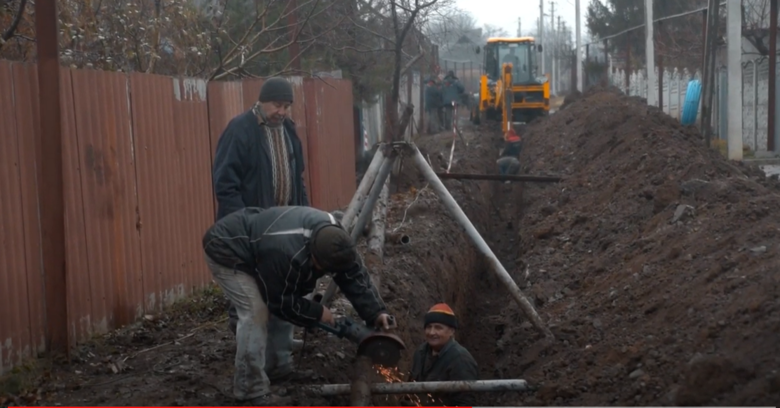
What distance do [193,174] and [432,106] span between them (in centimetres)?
2447

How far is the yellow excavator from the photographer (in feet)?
97.8

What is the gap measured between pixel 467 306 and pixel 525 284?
1186 millimetres

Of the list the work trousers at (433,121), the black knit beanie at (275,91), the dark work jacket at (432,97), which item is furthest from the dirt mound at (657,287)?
the work trousers at (433,121)

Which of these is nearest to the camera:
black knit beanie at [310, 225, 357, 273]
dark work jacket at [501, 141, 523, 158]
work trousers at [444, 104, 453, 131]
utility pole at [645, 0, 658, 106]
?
black knit beanie at [310, 225, 357, 273]

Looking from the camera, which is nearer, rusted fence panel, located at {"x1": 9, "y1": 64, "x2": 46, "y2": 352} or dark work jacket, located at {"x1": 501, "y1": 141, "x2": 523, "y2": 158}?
rusted fence panel, located at {"x1": 9, "y1": 64, "x2": 46, "y2": 352}

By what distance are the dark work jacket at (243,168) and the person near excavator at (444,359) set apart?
1.38 m

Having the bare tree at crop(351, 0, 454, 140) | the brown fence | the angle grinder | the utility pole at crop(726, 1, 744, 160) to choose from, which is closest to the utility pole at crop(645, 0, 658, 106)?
the bare tree at crop(351, 0, 454, 140)

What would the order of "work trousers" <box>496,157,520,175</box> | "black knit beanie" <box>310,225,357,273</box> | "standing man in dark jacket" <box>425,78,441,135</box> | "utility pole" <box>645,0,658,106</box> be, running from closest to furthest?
"black knit beanie" <box>310,225,357,273</box>, "work trousers" <box>496,157,520,175</box>, "utility pole" <box>645,0,658,106</box>, "standing man in dark jacket" <box>425,78,441,135</box>

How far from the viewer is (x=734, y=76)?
14.1m

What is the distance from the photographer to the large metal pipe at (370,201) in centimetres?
633

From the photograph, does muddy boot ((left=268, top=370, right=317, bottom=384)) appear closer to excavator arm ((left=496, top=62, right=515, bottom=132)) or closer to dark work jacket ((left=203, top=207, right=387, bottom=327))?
dark work jacket ((left=203, top=207, right=387, bottom=327))

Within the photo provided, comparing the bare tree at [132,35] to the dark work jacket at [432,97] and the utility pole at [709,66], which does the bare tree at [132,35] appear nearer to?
the utility pole at [709,66]

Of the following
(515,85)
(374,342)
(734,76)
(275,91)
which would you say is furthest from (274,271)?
(515,85)

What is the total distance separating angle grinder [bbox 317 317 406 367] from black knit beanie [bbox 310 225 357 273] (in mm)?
511
